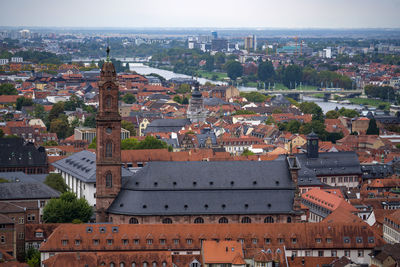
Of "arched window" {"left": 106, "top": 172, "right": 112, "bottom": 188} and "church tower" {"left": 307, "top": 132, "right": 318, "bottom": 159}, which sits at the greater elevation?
"arched window" {"left": 106, "top": 172, "right": 112, "bottom": 188}

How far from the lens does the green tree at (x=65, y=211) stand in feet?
304

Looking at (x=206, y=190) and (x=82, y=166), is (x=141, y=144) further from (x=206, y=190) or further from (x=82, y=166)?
(x=206, y=190)

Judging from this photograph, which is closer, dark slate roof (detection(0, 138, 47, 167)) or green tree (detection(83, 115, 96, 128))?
dark slate roof (detection(0, 138, 47, 167))

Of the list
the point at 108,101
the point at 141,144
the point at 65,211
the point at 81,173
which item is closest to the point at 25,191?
the point at 65,211

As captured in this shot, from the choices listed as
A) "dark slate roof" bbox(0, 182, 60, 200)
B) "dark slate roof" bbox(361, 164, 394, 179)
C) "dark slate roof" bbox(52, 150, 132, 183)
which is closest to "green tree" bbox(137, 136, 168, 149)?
"dark slate roof" bbox(52, 150, 132, 183)

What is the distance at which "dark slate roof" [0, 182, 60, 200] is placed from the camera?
97062 mm

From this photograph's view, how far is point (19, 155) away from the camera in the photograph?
13200 centimetres

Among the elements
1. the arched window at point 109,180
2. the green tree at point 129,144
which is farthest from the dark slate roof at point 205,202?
the green tree at point 129,144

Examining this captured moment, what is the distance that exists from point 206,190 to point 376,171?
52748 millimetres

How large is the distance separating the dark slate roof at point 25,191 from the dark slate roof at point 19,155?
3087cm

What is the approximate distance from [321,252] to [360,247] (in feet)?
10.0

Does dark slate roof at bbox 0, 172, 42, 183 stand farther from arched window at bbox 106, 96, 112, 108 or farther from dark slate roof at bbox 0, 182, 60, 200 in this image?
arched window at bbox 106, 96, 112, 108

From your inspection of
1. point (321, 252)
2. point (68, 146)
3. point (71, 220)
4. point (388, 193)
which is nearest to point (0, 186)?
point (71, 220)

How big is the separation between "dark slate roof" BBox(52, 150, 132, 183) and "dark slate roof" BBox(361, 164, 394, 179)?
3630cm
